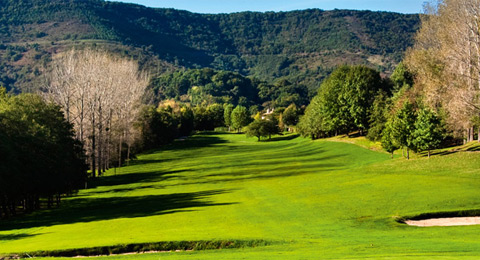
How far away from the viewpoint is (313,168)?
67250 millimetres

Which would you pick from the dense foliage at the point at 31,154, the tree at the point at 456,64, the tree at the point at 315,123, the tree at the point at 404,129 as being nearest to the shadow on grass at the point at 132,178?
the dense foliage at the point at 31,154

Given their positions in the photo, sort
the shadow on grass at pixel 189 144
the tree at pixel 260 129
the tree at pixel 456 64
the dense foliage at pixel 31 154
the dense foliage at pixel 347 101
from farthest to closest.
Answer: the tree at pixel 260 129
the shadow on grass at pixel 189 144
the dense foliage at pixel 347 101
the tree at pixel 456 64
the dense foliage at pixel 31 154

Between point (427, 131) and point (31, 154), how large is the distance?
4190 centimetres

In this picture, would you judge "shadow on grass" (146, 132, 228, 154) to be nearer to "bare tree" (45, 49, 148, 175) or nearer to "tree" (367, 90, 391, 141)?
"bare tree" (45, 49, 148, 175)

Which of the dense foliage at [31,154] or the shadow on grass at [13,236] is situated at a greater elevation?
the dense foliage at [31,154]

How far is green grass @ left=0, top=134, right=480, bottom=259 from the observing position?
22.3 m

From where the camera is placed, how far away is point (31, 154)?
140 feet

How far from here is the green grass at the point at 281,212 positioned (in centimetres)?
2234

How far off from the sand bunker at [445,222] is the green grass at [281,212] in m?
1.21

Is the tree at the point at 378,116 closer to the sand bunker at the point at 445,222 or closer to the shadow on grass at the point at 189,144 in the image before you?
the sand bunker at the point at 445,222

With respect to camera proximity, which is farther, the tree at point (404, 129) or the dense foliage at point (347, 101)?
the dense foliage at point (347, 101)

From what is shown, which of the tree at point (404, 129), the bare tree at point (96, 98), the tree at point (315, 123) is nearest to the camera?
the tree at point (404, 129)

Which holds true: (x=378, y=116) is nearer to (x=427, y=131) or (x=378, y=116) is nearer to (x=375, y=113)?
(x=375, y=113)

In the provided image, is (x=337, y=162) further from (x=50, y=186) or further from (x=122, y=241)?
(x=122, y=241)
